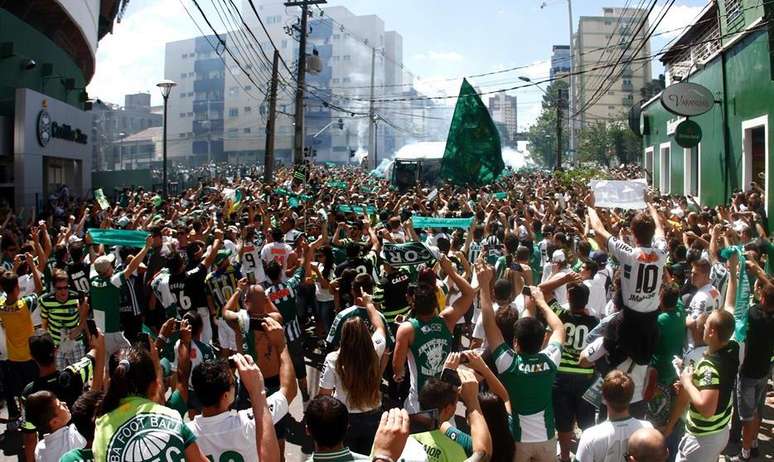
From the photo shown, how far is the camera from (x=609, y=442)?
3.80 meters

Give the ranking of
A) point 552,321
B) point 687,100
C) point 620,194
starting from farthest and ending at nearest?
1. point 687,100
2. point 620,194
3. point 552,321

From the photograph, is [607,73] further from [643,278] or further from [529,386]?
[529,386]

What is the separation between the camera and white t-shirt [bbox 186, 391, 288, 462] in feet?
11.7

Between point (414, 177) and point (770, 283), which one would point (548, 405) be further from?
point (414, 177)

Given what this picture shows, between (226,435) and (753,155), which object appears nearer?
(226,435)

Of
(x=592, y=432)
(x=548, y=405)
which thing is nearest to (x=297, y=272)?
(x=548, y=405)

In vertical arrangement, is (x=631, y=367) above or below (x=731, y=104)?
below

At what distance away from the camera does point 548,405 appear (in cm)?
452

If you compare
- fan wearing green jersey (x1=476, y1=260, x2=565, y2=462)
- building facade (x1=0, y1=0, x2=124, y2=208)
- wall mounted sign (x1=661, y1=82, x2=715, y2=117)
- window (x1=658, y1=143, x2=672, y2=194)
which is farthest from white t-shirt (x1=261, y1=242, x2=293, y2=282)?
window (x1=658, y1=143, x2=672, y2=194)

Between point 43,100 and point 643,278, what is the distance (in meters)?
22.9

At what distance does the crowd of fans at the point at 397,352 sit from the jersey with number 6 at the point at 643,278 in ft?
0.05

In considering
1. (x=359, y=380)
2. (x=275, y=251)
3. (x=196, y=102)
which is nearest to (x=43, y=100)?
(x=275, y=251)

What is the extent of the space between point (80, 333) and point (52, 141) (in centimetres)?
1950

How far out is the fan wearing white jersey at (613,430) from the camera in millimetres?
3798
